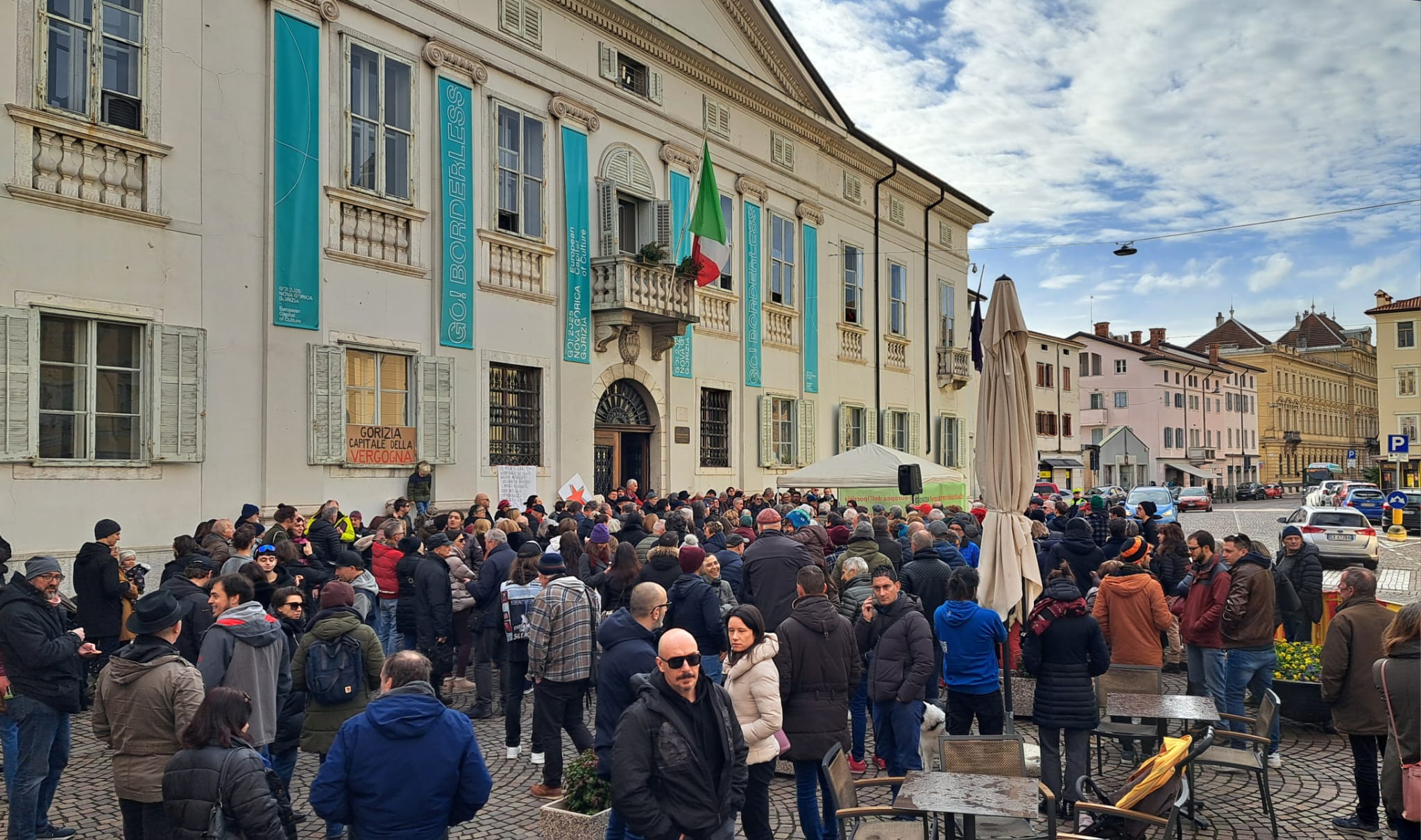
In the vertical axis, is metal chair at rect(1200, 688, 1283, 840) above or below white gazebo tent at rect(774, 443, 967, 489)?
below

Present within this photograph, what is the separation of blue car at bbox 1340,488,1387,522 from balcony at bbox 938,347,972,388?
1689 cm

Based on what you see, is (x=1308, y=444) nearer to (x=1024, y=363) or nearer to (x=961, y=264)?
(x=961, y=264)

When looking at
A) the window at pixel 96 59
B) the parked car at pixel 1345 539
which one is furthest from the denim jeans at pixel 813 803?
the parked car at pixel 1345 539

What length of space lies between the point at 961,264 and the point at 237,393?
90.6ft

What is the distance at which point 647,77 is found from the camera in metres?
21.7

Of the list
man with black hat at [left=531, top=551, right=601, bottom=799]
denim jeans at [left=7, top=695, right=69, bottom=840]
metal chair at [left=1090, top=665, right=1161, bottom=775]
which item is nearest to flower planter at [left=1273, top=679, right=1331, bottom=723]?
metal chair at [left=1090, top=665, right=1161, bottom=775]

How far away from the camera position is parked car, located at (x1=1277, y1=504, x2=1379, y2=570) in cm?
2477

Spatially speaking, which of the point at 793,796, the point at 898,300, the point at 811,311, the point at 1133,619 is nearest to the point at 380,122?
the point at 793,796

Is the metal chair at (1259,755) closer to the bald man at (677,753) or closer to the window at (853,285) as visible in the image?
the bald man at (677,753)

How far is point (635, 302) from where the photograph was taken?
781 inches

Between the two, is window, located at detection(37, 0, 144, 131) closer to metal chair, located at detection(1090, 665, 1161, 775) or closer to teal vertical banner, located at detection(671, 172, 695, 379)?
teal vertical banner, located at detection(671, 172, 695, 379)

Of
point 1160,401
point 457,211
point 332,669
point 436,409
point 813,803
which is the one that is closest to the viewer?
point 813,803

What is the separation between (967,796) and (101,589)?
7616 mm

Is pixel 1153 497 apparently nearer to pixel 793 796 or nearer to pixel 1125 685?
pixel 1125 685
